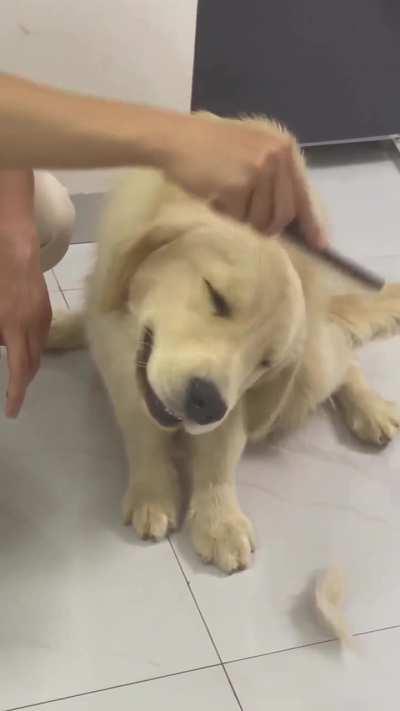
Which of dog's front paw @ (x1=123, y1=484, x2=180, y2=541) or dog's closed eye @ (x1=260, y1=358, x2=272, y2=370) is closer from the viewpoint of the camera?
dog's closed eye @ (x1=260, y1=358, x2=272, y2=370)

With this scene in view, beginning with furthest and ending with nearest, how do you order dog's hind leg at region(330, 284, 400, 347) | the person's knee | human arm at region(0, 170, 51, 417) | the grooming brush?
1. dog's hind leg at region(330, 284, 400, 347)
2. the person's knee
3. human arm at region(0, 170, 51, 417)
4. the grooming brush

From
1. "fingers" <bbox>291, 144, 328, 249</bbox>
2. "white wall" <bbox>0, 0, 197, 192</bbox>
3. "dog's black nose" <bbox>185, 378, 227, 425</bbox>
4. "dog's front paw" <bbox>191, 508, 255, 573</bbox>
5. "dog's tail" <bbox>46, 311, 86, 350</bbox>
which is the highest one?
"fingers" <bbox>291, 144, 328, 249</bbox>

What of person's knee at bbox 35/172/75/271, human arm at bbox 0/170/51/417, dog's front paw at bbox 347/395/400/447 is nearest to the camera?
human arm at bbox 0/170/51/417

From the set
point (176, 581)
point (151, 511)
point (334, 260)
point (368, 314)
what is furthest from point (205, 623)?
point (368, 314)

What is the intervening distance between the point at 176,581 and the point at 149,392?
0.89 feet

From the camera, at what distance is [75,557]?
4.09ft

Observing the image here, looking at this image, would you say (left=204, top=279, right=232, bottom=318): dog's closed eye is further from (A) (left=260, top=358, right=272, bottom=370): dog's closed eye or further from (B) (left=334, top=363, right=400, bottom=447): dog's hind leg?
(B) (left=334, top=363, right=400, bottom=447): dog's hind leg

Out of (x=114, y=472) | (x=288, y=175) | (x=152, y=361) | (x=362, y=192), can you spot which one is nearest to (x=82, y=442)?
(x=114, y=472)

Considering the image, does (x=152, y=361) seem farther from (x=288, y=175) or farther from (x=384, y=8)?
(x=384, y=8)

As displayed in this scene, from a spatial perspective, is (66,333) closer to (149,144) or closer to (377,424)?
Answer: (377,424)

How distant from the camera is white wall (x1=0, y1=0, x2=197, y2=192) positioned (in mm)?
1522

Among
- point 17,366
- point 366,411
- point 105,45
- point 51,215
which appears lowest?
point 366,411

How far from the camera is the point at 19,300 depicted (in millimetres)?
1229

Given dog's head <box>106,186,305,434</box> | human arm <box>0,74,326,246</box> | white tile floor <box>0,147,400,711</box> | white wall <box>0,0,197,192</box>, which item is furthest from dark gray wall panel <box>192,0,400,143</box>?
human arm <box>0,74,326,246</box>
